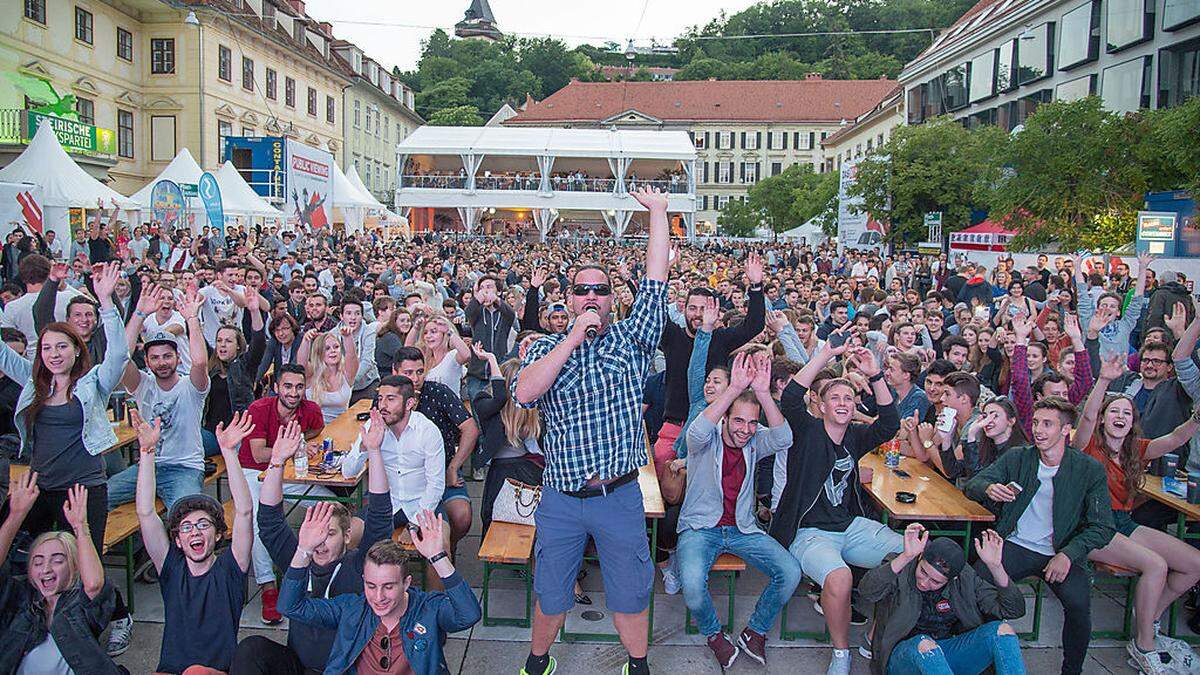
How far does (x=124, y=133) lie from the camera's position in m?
30.4

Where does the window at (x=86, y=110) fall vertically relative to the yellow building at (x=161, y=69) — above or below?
below

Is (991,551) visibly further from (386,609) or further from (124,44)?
(124,44)

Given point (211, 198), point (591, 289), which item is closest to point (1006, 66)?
point (211, 198)

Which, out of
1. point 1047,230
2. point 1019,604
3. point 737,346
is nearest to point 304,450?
point 737,346

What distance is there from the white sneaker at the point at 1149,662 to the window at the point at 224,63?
113 feet

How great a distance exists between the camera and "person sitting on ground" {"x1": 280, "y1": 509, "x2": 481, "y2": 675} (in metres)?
3.60

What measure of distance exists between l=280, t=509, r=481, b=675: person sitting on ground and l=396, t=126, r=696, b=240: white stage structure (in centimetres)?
3817

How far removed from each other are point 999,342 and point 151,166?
1253 inches

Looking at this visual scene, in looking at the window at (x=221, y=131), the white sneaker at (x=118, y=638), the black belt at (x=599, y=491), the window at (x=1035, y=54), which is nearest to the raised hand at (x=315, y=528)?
the black belt at (x=599, y=491)

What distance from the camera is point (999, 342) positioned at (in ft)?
25.0

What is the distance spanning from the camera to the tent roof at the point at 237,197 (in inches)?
822

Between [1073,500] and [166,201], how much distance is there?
19924mm

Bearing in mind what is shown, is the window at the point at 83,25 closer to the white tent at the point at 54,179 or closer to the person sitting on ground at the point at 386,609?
the white tent at the point at 54,179

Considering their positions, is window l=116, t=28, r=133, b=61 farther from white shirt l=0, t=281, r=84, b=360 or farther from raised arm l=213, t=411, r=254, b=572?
raised arm l=213, t=411, r=254, b=572
